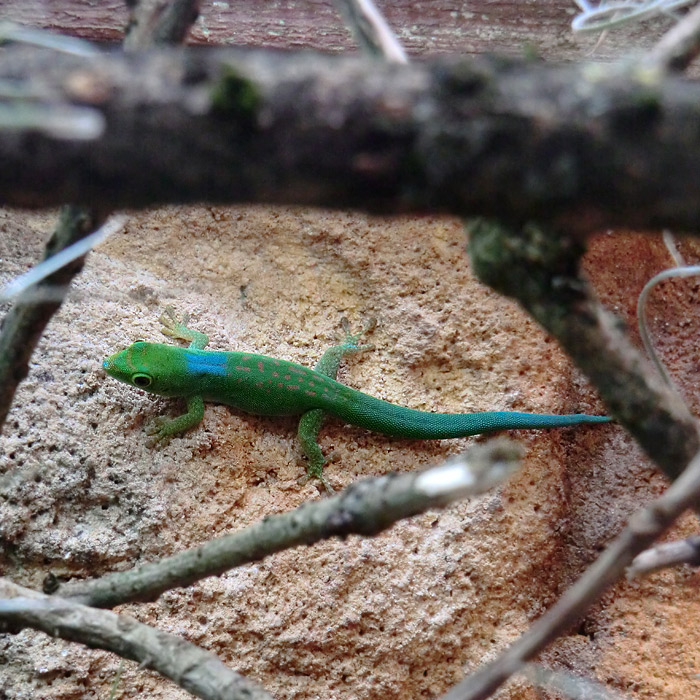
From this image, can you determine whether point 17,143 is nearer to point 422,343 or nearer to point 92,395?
point 92,395

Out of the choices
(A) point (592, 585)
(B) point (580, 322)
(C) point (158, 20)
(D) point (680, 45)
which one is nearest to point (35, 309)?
(C) point (158, 20)

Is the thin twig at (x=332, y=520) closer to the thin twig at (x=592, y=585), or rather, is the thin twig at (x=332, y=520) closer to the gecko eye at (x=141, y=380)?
the thin twig at (x=592, y=585)

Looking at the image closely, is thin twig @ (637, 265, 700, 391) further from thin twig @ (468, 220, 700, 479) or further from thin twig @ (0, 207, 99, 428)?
thin twig @ (0, 207, 99, 428)

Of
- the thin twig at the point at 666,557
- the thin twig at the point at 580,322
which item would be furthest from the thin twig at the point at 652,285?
the thin twig at the point at 666,557

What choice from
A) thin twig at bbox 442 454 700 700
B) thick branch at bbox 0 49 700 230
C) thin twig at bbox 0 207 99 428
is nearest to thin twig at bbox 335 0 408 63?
thick branch at bbox 0 49 700 230

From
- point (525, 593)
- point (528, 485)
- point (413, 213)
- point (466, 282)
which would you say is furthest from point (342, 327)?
point (413, 213)

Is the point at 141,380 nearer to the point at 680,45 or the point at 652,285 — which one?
the point at 652,285
